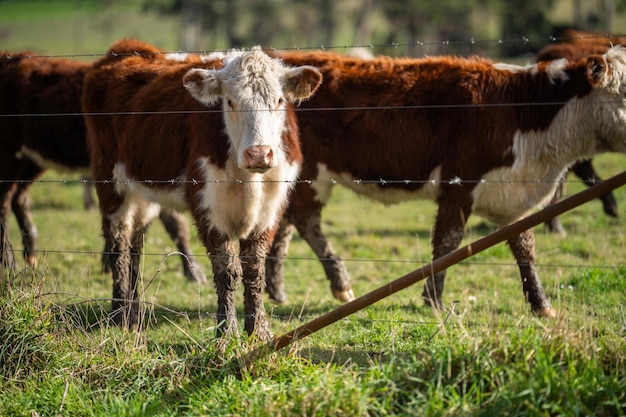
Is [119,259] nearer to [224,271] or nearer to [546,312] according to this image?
[224,271]

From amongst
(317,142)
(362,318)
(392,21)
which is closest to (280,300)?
(362,318)

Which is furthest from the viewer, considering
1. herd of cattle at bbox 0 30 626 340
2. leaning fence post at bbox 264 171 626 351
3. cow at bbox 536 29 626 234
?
cow at bbox 536 29 626 234

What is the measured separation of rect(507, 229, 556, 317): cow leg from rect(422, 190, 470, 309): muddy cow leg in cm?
51

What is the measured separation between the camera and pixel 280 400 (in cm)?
441

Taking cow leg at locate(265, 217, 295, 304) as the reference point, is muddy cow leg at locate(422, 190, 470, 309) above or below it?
above

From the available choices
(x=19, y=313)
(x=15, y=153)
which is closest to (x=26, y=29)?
(x=15, y=153)

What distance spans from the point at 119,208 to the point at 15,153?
10.0 feet

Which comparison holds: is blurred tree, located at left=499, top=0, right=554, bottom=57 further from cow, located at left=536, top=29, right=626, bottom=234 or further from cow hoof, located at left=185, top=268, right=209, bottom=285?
cow hoof, located at left=185, top=268, right=209, bottom=285

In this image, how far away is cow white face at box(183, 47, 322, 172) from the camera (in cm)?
552

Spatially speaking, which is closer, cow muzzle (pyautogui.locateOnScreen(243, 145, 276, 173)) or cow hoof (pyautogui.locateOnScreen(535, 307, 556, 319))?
cow muzzle (pyautogui.locateOnScreen(243, 145, 276, 173))

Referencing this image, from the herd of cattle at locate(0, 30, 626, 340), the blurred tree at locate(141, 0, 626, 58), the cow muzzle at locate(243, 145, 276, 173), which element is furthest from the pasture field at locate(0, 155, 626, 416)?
the blurred tree at locate(141, 0, 626, 58)

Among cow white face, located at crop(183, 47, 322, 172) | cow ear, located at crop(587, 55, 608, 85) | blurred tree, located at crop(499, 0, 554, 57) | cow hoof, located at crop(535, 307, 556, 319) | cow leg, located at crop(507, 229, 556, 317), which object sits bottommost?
cow hoof, located at crop(535, 307, 556, 319)

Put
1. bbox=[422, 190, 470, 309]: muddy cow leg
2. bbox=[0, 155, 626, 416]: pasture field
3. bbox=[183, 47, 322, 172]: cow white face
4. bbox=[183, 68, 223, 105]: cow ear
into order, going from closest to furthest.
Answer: bbox=[0, 155, 626, 416]: pasture field, bbox=[183, 47, 322, 172]: cow white face, bbox=[183, 68, 223, 105]: cow ear, bbox=[422, 190, 470, 309]: muddy cow leg

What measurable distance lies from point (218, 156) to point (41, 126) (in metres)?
4.37
